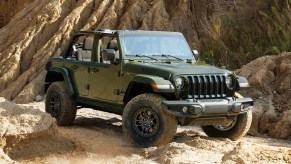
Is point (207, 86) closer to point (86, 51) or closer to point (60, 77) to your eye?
point (86, 51)

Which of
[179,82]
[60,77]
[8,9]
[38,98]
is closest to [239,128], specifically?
[179,82]

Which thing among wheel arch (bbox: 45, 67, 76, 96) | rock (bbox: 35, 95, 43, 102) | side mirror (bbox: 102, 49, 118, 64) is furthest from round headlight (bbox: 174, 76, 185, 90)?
rock (bbox: 35, 95, 43, 102)

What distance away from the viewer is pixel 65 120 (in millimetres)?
9852

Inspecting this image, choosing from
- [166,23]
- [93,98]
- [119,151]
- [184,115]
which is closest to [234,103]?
[184,115]

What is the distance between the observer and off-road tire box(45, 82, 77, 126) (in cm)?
982

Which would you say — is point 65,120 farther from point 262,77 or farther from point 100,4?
point 100,4

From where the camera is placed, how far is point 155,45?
917 centimetres

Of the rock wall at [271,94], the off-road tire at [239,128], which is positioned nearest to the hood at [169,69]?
the off-road tire at [239,128]

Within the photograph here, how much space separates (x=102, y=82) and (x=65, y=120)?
1.26 metres

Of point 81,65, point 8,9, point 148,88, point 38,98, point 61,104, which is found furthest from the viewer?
point 8,9

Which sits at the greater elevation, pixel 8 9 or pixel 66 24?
pixel 8 9

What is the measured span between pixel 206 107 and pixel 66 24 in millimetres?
11673

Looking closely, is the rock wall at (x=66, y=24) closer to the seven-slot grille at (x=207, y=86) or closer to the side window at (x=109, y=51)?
the side window at (x=109, y=51)

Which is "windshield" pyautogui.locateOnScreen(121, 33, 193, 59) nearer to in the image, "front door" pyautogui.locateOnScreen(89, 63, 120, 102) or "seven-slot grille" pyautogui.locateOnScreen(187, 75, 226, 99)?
"front door" pyautogui.locateOnScreen(89, 63, 120, 102)
